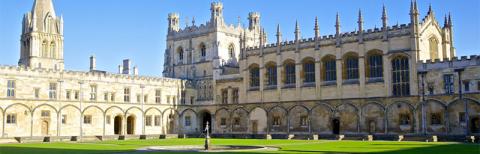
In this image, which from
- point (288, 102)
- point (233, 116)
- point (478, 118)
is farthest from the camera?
point (233, 116)

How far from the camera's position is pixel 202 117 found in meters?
68.6

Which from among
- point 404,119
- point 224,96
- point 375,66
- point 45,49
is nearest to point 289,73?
point 224,96

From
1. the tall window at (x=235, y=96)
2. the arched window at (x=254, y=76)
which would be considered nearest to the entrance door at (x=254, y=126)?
the tall window at (x=235, y=96)

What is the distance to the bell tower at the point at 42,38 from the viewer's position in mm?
74688

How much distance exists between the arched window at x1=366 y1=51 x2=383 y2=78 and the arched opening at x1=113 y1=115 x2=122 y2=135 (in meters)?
25.8

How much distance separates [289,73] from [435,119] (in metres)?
16.7

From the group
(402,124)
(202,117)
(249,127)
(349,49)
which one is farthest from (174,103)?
(402,124)

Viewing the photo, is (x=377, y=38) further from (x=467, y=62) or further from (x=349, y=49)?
(x=467, y=62)

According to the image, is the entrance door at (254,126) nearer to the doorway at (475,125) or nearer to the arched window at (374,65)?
the arched window at (374,65)

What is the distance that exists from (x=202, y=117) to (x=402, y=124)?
26227 mm

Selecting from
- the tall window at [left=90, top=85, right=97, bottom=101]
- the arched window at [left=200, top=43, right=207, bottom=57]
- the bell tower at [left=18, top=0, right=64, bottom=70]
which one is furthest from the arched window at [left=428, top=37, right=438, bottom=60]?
the bell tower at [left=18, top=0, right=64, bottom=70]

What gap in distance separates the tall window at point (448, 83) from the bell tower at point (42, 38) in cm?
4867

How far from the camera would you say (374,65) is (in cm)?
5288

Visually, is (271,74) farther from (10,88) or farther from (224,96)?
(10,88)
